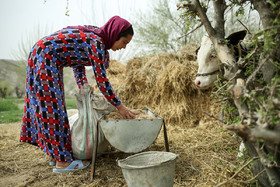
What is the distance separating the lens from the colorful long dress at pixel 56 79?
2.66 meters

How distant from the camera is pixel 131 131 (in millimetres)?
2445

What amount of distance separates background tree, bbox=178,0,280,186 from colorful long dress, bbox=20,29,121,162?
45.9 inches

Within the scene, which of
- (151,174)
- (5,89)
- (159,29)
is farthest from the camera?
(5,89)

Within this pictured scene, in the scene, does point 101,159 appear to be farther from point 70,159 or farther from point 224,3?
point 224,3

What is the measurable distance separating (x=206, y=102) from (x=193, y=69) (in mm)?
745

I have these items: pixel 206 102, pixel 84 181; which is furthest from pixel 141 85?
pixel 84 181

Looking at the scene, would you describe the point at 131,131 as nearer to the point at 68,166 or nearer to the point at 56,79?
the point at 68,166

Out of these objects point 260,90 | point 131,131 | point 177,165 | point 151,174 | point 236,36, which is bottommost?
point 177,165

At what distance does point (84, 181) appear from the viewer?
2.53 meters

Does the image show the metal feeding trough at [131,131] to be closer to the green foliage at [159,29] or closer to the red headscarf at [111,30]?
the red headscarf at [111,30]

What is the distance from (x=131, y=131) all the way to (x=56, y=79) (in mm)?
1167

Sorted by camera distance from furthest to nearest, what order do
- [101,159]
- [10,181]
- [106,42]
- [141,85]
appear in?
[141,85]
[101,159]
[106,42]
[10,181]

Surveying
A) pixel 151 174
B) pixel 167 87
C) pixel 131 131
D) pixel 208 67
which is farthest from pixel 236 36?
pixel 167 87

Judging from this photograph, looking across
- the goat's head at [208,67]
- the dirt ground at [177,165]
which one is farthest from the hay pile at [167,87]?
the goat's head at [208,67]
